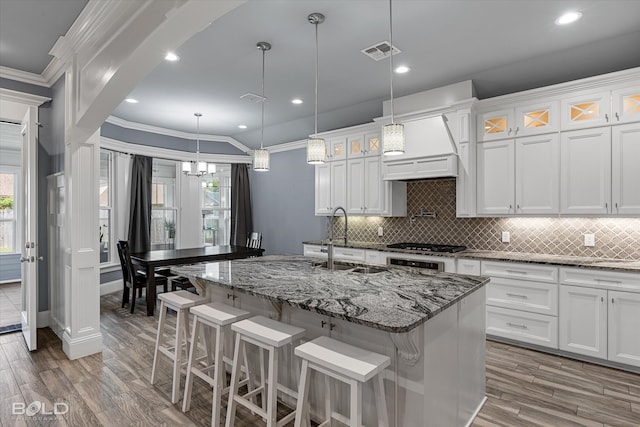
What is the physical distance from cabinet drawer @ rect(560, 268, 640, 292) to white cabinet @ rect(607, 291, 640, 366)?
0.06 meters

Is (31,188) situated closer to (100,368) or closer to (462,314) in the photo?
(100,368)

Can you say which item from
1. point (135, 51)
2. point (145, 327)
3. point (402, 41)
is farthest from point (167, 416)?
point (402, 41)

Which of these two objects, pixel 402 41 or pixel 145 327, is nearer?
pixel 402 41

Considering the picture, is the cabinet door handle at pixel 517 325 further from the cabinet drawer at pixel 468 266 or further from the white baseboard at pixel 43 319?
the white baseboard at pixel 43 319

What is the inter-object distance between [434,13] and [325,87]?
69.7 inches

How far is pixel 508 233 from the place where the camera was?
160 inches

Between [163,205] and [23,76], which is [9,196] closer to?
[163,205]

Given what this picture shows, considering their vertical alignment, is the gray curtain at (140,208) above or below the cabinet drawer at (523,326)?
above

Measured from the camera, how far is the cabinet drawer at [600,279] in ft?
9.73

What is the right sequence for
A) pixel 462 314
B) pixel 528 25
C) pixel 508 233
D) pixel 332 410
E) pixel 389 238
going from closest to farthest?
pixel 332 410 → pixel 462 314 → pixel 528 25 → pixel 508 233 → pixel 389 238

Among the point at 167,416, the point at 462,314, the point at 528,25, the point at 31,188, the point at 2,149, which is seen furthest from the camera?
the point at 2,149

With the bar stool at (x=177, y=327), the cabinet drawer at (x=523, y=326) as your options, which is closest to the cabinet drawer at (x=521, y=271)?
the cabinet drawer at (x=523, y=326)

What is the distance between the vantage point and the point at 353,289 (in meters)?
2.15

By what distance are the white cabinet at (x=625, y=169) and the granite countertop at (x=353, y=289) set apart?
1901 mm
